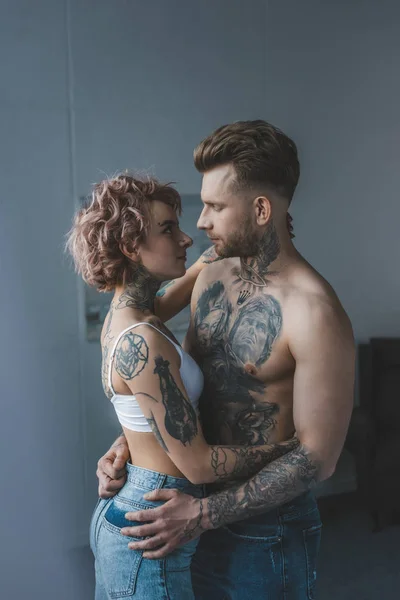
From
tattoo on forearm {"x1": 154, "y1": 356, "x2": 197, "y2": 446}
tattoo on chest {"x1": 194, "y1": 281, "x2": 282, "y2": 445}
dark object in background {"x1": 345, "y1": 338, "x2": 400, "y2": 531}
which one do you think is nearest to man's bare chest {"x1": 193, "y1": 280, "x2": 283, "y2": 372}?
tattoo on chest {"x1": 194, "y1": 281, "x2": 282, "y2": 445}

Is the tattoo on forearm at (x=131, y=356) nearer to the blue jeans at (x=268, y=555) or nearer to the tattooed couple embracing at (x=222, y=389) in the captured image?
the tattooed couple embracing at (x=222, y=389)

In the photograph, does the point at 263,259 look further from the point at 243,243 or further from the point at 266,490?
the point at 266,490

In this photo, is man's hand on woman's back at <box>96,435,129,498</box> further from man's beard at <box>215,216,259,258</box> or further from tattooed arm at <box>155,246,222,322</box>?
man's beard at <box>215,216,259,258</box>

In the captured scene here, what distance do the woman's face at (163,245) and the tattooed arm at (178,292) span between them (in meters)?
0.31

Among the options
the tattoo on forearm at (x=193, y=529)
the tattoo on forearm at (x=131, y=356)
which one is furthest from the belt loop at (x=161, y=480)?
the tattoo on forearm at (x=131, y=356)

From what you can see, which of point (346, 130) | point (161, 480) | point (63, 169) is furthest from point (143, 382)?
point (346, 130)

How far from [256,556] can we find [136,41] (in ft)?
6.76

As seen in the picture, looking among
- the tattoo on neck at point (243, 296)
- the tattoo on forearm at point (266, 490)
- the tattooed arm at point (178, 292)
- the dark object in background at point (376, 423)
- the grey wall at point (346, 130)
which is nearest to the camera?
the tattoo on forearm at point (266, 490)

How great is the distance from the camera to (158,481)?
1.60 meters

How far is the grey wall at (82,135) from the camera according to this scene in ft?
8.59

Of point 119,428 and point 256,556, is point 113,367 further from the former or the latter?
point 119,428

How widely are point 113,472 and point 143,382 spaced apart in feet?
1.12

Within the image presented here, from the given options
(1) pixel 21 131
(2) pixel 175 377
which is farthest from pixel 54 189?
(2) pixel 175 377

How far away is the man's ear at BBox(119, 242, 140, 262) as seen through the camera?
5.45ft
